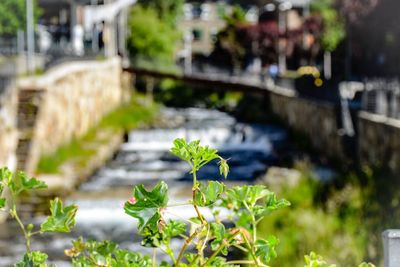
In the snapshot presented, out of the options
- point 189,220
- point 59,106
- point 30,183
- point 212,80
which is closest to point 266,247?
→ point 189,220

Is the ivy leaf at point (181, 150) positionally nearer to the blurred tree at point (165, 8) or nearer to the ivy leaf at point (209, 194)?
the ivy leaf at point (209, 194)

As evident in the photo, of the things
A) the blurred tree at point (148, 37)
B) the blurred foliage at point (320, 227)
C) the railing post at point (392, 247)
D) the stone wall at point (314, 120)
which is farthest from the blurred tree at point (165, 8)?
the railing post at point (392, 247)

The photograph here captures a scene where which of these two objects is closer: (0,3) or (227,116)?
(0,3)

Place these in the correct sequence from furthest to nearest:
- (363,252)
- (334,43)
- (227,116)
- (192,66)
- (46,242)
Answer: (334,43) → (192,66) → (227,116) → (46,242) → (363,252)

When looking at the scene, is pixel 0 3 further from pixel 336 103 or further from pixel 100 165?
pixel 336 103

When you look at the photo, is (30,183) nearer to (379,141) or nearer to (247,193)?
(247,193)

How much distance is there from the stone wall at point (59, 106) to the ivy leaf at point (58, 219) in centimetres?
1580

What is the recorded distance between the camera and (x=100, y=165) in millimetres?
21703

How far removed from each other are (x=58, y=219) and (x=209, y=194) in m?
0.47

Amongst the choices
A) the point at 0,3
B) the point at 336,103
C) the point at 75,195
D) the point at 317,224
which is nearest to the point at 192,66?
the point at 0,3

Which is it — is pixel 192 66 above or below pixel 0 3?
below

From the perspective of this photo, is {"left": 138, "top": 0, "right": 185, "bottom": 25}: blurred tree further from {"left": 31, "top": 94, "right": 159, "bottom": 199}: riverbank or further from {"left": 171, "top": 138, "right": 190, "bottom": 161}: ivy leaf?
{"left": 171, "top": 138, "right": 190, "bottom": 161}: ivy leaf

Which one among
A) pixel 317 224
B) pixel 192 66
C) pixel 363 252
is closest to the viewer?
pixel 363 252

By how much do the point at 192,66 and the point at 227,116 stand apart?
7235 millimetres
